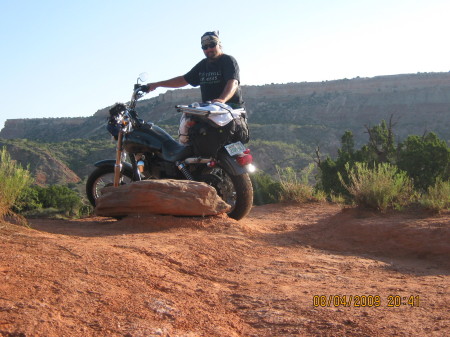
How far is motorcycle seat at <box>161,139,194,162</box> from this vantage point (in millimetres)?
5965

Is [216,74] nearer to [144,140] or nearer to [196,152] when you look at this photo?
[196,152]

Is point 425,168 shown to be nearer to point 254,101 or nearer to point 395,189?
point 395,189

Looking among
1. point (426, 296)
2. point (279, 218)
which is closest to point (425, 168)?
point (279, 218)

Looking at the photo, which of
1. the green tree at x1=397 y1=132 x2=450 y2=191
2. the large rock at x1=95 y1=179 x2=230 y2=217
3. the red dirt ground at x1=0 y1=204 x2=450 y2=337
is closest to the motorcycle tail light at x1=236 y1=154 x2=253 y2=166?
the large rock at x1=95 y1=179 x2=230 y2=217

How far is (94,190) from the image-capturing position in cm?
667

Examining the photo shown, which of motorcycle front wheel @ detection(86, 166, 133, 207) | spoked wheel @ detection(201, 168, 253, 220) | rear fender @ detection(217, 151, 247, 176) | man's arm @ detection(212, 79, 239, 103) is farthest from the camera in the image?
motorcycle front wheel @ detection(86, 166, 133, 207)

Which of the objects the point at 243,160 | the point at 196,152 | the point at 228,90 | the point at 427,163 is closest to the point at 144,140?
the point at 196,152

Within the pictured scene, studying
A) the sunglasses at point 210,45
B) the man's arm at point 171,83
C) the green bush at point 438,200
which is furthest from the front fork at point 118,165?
the green bush at point 438,200

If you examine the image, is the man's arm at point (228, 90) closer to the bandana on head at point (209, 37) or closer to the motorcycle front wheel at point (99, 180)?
the bandana on head at point (209, 37)

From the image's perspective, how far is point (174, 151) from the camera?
6.00 metres

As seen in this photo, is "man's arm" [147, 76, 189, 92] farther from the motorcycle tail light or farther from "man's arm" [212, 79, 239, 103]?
the motorcycle tail light

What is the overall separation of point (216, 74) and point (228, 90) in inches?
17.4

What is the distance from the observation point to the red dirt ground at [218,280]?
266 cm

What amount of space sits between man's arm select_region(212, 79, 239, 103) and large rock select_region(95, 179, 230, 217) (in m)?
1.03
